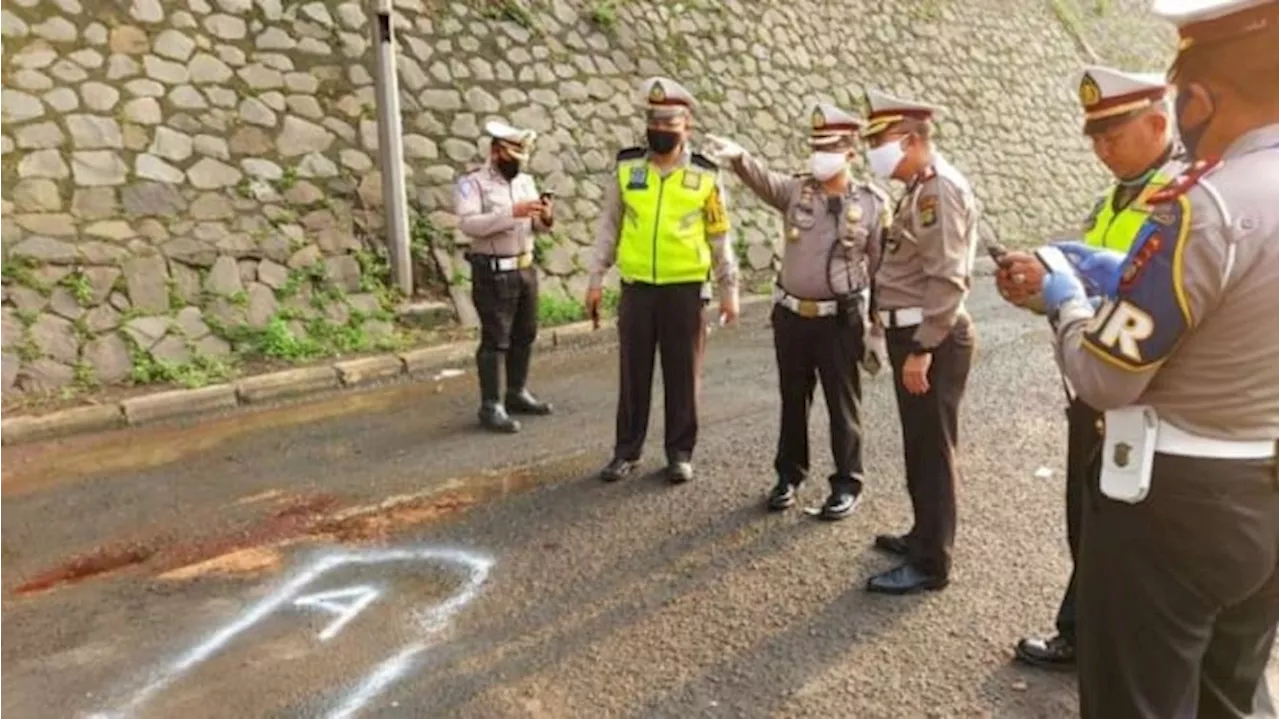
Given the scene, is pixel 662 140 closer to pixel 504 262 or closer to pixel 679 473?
pixel 504 262

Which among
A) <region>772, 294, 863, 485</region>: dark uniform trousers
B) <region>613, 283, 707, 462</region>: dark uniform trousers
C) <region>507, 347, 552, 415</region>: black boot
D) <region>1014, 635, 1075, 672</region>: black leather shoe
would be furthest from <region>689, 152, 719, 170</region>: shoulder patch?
<region>1014, 635, 1075, 672</region>: black leather shoe

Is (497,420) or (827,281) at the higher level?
(827,281)

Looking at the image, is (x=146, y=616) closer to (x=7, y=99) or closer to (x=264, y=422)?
(x=264, y=422)

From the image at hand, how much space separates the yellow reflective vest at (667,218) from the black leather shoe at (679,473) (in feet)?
3.33

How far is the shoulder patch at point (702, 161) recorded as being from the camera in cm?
552

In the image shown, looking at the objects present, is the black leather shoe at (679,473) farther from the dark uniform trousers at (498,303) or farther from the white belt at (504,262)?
the white belt at (504,262)

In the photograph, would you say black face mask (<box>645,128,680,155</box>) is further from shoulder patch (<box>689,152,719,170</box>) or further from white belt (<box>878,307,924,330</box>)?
white belt (<box>878,307,924,330</box>)

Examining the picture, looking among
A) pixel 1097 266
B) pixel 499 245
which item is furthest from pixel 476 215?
pixel 1097 266

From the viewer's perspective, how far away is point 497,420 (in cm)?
662

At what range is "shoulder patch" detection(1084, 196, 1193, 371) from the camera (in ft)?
6.45

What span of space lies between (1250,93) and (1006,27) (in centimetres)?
1634

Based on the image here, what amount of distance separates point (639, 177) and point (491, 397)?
1988 millimetres

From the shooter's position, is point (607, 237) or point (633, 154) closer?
point (633, 154)

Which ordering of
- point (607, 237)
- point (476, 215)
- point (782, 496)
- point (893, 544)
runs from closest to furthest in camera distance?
point (893, 544), point (782, 496), point (607, 237), point (476, 215)
